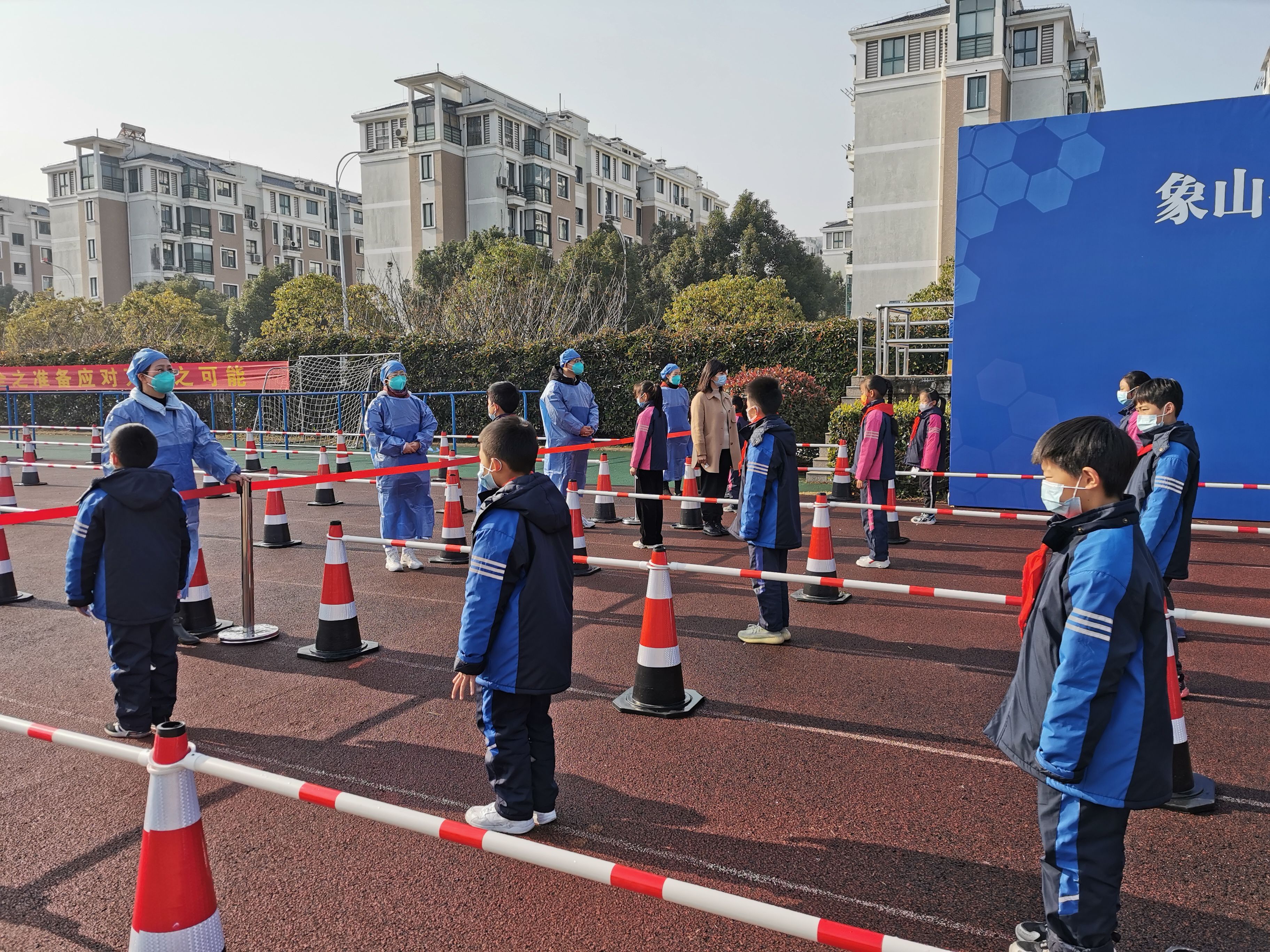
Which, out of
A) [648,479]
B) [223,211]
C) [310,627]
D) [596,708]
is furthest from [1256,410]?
[223,211]

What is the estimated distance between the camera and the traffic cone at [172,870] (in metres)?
2.50

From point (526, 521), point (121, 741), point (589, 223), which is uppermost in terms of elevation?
point (589, 223)

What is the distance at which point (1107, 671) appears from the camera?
2.46 m

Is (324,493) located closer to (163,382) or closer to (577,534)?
(577,534)

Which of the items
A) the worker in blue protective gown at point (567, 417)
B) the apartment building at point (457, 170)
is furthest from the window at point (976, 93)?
the worker in blue protective gown at point (567, 417)

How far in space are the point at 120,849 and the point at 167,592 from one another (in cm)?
145

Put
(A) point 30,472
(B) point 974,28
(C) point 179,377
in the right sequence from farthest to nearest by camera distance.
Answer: (B) point 974,28, (C) point 179,377, (A) point 30,472

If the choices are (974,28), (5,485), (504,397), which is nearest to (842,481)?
(504,397)

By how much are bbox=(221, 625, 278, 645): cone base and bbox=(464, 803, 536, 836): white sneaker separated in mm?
3437

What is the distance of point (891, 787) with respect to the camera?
13.5ft

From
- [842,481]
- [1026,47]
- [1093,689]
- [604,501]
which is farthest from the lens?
[1026,47]

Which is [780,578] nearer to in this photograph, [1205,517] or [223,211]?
[1205,517]

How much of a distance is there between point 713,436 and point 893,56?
42.6 m

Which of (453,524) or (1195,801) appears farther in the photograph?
(453,524)
